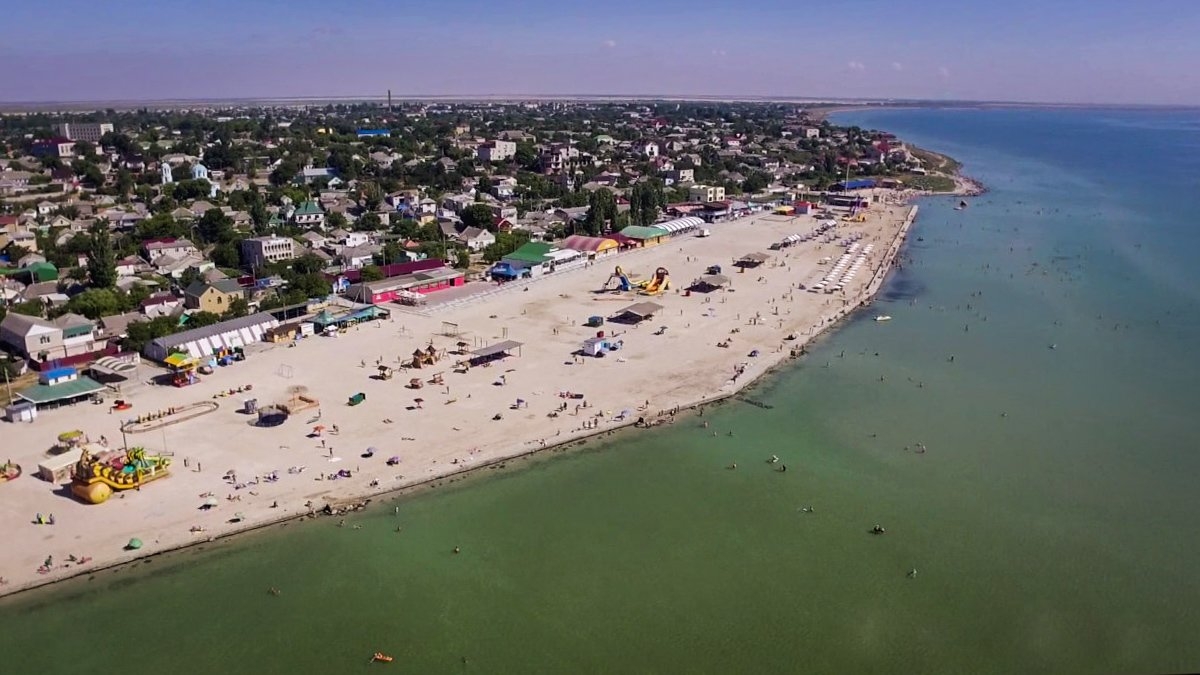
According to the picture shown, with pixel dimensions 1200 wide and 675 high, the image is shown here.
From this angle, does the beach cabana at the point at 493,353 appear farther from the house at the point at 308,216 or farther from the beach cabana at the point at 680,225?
the house at the point at 308,216

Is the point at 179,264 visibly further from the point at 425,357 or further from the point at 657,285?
the point at 657,285

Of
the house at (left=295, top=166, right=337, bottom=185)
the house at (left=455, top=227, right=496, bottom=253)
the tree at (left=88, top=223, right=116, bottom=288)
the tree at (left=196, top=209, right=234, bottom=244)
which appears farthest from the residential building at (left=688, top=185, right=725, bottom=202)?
the tree at (left=88, top=223, right=116, bottom=288)

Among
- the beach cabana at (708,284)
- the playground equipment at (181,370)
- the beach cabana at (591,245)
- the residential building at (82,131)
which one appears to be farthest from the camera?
the residential building at (82,131)

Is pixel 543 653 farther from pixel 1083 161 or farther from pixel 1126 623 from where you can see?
pixel 1083 161

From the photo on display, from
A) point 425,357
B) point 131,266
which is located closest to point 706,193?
point 131,266

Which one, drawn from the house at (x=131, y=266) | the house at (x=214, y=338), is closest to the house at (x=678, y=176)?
the house at (x=131, y=266)
